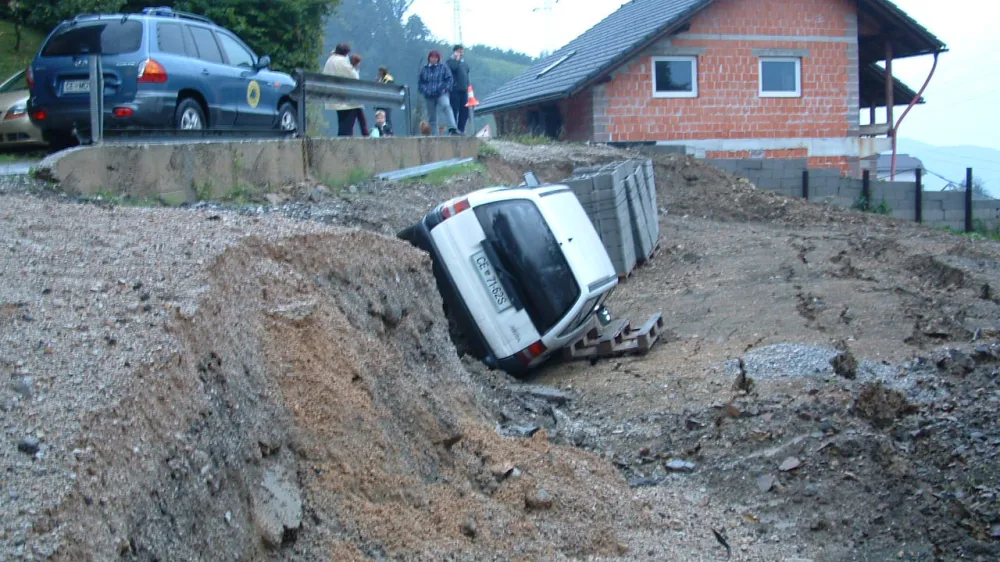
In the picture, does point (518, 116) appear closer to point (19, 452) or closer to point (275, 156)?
point (275, 156)

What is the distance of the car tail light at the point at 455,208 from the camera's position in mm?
9586

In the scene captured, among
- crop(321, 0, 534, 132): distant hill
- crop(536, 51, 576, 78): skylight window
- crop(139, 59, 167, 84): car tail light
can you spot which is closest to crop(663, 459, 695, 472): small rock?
crop(139, 59, 167, 84): car tail light

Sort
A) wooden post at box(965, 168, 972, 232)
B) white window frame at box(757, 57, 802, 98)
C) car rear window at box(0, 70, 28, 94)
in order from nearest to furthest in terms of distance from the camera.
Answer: car rear window at box(0, 70, 28, 94) < wooden post at box(965, 168, 972, 232) < white window frame at box(757, 57, 802, 98)

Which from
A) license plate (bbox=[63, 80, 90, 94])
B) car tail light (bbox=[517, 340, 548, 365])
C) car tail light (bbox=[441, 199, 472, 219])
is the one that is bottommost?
car tail light (bbox=[517, 340, 548, 365])

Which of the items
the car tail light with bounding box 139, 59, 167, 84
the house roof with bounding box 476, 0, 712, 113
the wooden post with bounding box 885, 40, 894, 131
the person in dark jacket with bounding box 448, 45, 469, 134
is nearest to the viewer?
the car tail light with bounding box 139, 59, 167, 84

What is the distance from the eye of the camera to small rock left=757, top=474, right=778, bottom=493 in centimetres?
668

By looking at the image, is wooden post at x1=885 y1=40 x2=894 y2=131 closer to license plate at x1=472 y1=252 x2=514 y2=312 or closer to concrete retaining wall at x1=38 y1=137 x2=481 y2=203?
concrete retaining wall at x1=38 y1=137 x2=481 y2=203

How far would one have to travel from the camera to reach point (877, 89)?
2922 cm

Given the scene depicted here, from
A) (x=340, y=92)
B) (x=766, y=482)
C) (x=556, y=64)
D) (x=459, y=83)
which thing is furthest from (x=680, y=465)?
(x=556, y=64)

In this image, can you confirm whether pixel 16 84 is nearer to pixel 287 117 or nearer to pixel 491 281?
pixel 287 117

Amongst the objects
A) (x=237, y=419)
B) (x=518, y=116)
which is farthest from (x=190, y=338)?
(x=518, y=116)

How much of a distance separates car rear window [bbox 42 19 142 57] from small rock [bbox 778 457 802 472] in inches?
321

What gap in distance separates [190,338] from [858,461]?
438 centimetres

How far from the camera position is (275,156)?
34.6 ft
